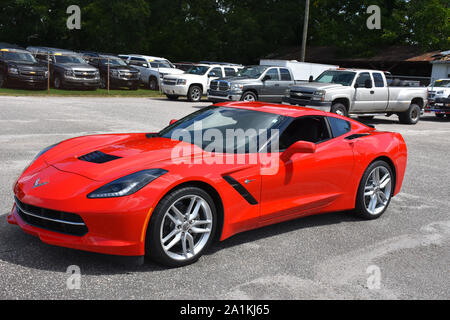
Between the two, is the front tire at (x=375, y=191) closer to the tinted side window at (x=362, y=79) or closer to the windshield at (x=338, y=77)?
the windshield at (x=338, y=77)

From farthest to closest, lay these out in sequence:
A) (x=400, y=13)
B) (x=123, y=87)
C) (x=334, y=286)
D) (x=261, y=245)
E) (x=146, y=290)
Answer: (x=400, y=13)
(x=123, y=87)
(x=261, y=245)
(x=334, y=286)
(x=146, y=290)

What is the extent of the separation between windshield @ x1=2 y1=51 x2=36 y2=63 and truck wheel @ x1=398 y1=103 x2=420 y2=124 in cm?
1671

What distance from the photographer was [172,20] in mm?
48688

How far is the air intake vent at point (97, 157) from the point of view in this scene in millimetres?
4446

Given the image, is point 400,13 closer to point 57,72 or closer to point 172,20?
point 172,20

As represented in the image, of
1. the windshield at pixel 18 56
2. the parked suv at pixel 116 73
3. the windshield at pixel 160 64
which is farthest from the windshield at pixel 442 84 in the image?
the windshield at pixel 18 56

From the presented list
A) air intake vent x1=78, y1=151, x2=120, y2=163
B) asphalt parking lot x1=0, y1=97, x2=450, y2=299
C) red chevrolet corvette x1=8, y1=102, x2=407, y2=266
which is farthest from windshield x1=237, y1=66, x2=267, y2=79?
air intake vent x1=78, y1=151, x2=120, y2=163

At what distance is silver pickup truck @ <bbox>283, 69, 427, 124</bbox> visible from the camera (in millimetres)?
16516

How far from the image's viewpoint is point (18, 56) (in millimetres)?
23062

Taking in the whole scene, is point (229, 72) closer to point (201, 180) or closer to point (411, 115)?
point (411, 115)

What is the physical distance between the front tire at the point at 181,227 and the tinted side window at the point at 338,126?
81.5 inches

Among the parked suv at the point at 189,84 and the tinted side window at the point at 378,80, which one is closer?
the tinted side window at the point at 378,80
